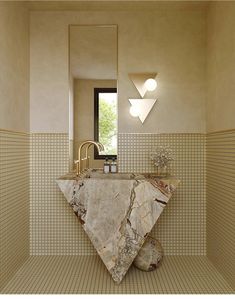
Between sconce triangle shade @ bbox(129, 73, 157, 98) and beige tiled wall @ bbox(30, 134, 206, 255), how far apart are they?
0.44 meters

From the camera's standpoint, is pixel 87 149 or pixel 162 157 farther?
pixel 87 149

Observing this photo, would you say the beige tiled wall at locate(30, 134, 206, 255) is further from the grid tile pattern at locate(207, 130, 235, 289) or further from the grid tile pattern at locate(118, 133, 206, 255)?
the grid tile pattern at locate(207, 130, 235, 289)

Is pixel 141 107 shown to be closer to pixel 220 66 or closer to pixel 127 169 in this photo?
pixel 127 169

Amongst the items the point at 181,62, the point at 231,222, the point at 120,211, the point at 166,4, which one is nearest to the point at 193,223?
the point at 231,222

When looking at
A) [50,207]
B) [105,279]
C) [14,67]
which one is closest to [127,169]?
[50,207]

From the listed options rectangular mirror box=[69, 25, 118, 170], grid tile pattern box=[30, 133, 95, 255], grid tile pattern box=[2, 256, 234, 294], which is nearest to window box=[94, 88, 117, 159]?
rectangular mirror box=[69, 25, 118, 170]

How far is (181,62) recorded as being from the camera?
10.0 feet

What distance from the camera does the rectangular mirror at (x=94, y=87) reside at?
3.04 metres

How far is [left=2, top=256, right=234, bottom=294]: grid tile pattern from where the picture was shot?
7.65ft

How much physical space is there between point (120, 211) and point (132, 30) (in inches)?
69.8

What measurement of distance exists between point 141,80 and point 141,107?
0.27 metres

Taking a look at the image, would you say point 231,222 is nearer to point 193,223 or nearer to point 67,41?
point 193,223

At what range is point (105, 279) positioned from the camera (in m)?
2.52

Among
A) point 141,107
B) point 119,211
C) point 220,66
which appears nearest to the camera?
point 119,211
